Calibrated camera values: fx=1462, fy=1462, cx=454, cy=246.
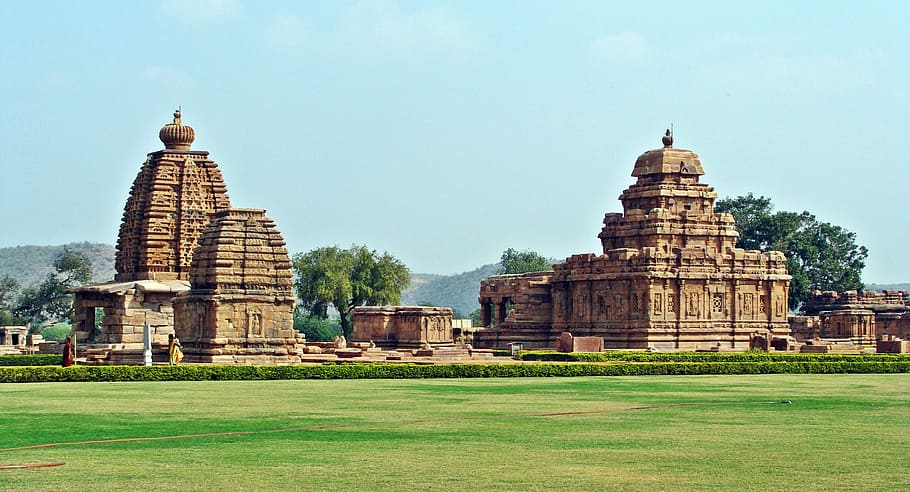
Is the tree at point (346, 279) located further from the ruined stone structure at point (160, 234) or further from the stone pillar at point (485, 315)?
the ruined stone structure at point (160, 234)

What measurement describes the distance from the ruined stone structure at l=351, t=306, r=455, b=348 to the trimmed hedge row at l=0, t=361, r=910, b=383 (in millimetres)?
18093

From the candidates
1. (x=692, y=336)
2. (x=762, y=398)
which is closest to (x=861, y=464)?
(x=762, y=398)

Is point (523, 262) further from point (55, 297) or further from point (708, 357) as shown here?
point (708, 357)

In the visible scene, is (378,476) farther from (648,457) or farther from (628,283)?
(628,283)

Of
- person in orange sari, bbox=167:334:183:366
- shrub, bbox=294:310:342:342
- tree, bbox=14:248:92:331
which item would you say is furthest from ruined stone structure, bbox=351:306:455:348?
tree, bbox=14:248:92:331

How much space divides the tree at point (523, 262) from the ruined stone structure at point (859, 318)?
3220 centimetres

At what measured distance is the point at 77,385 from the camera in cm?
2984

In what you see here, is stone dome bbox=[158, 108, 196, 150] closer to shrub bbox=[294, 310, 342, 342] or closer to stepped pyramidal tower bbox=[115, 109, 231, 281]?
stepped pyramidal tower bbox=[115, 109, 231, 281]

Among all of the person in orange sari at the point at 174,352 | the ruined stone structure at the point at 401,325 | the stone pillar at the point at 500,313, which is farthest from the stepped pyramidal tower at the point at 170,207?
the stone pillar at the point at 500,313

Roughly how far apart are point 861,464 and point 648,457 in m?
2.32

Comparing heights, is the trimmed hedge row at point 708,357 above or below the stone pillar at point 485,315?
below

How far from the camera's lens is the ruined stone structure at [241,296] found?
3984 centimetres

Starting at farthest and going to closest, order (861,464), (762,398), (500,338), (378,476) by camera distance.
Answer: (500,338)
(762,398)
(861,464)
(378,476)

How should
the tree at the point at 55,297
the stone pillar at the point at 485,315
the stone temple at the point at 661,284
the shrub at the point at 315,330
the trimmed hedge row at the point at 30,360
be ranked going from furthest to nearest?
the tree at the point at 55,297
the shrub at the point at 315,330
the stone pillar at the point at 485,315
the stone temple at the point at 661,284
the trimmed hedge row at the point at 30,360
